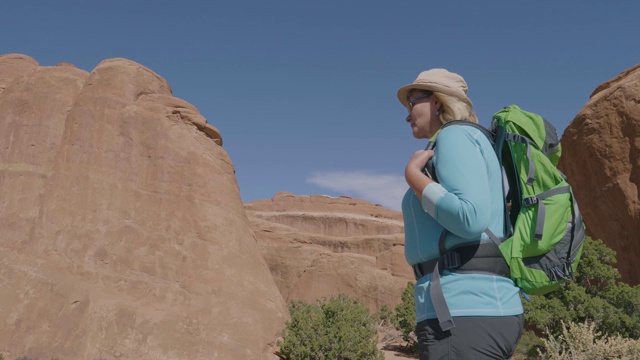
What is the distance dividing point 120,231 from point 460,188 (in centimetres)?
1104

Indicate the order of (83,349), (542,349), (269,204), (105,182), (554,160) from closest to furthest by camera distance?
(554,160)
(83,349)
(105,182)
(542,349)
(269,204)

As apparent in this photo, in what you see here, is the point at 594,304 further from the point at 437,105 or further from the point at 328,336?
the point at 437,105

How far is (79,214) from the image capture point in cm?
1174

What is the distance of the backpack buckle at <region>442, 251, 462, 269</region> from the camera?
1.85 m

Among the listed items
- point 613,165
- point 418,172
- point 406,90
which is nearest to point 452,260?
point 418,172

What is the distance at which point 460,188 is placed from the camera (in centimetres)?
182

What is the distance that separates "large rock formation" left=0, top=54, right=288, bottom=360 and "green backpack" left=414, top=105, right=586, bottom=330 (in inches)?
374

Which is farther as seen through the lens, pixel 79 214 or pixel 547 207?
pixel 79 214

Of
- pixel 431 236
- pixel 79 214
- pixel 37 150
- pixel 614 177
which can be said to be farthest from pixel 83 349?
pixel 614 177

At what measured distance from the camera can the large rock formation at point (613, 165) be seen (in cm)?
1406

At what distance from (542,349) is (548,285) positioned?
1268 cm

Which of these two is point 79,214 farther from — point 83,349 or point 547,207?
point 547,207

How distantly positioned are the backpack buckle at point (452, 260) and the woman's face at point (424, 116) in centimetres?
57

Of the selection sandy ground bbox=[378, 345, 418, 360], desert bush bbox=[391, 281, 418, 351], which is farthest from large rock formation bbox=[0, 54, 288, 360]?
desert bush bbox=[391, 281, 418, 351]
